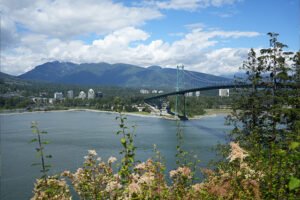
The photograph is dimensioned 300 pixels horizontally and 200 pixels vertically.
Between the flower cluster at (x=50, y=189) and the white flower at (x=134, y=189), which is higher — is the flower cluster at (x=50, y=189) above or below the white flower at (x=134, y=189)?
below

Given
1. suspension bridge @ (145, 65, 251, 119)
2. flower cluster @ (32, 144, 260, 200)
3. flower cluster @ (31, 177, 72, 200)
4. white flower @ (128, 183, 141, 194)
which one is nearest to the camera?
white flower @ (128, 183, 141, 194)

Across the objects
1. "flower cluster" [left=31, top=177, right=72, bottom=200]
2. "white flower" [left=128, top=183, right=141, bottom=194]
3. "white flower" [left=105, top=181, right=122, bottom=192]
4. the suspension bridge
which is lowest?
"flower cluster" [left=31, top=177, right=72, bottom=200]

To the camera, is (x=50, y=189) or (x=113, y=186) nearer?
(x=113, y=186)

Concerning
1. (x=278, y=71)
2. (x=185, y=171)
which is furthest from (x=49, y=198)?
(x=278, y=71)

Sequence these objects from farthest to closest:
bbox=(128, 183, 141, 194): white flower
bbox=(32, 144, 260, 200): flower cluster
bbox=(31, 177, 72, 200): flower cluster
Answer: bbox=(31, 177, 72, 200): flower cluster, bbox=(32, 144, 260, 200): flower cluster, bbox=(128, 183, 141, 194): white flower

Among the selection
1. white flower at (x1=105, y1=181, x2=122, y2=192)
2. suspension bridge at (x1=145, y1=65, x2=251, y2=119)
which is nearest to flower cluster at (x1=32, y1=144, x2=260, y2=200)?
white flower at (x1=105, y1=181, x2=122, y2=192)

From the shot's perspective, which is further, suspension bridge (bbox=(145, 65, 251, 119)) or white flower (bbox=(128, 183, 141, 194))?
suspension bridge (bbox=(145, 65, 251, 119))

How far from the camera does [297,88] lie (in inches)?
294

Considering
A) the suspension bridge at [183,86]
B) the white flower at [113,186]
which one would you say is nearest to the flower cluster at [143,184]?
the white flower at [113,186]

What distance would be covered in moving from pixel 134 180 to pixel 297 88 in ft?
23.1

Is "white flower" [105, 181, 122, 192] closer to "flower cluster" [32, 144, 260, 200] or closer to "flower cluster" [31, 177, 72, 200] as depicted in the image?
"flower cluster" [32, 144, 260, 200]

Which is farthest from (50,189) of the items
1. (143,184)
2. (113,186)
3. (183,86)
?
(183,86)

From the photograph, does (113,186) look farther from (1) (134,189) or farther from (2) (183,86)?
(2) (183,86)

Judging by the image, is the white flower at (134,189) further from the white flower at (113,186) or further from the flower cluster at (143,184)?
the white flower at (113,186)
